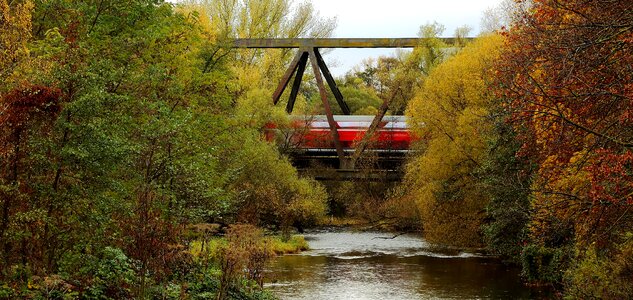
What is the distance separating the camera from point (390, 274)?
993 inches

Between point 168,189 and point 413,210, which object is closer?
point 168,189

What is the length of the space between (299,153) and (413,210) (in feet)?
36.4

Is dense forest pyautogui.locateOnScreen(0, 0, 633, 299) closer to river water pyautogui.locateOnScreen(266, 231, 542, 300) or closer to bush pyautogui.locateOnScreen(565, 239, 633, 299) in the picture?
bush pyautogui.locateOnScreen(565, 239, 633, 299)

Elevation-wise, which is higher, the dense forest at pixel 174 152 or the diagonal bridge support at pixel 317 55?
the diagonal bridge support at pixel 317 55

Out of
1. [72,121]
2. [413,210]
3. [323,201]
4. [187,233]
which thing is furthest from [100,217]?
[323,201]

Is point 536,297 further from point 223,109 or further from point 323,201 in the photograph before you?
point 323,201

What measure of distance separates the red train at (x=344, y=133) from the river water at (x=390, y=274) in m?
11.2

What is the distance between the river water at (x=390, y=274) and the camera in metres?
21.3

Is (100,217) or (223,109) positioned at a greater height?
(223,109)

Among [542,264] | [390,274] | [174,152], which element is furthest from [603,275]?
[390,274]

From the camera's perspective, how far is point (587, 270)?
15117 millimetres

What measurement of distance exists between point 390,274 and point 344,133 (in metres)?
22.7

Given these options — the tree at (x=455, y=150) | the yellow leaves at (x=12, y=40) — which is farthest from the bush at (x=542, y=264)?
the yellow leaves at (x=12, y=40)

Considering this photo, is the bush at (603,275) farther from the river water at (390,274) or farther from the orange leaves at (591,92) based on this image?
the river water at (390,274)
